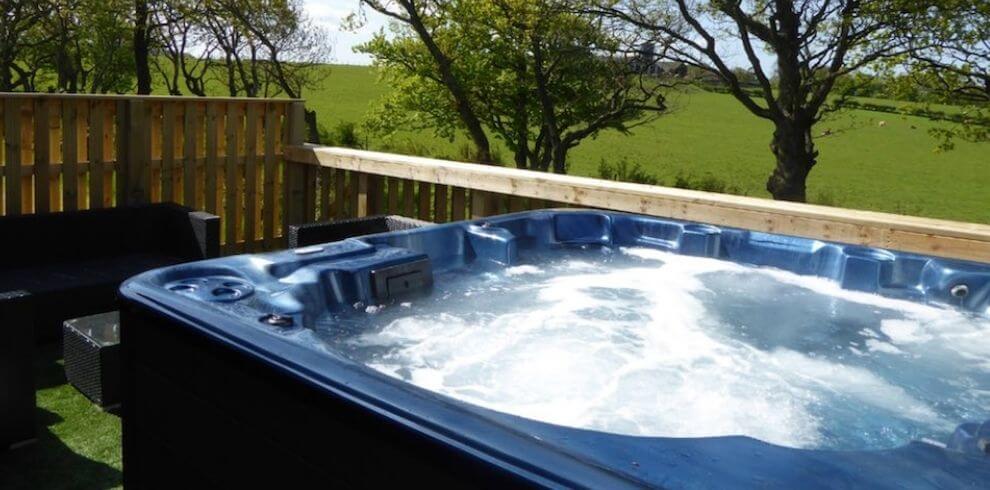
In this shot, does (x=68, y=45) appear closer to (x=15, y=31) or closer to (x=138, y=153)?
(x=15, y=31)

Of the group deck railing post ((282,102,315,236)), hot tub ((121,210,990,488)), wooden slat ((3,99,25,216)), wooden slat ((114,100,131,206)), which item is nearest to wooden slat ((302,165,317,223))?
deck railing post ((282,102,315,236))

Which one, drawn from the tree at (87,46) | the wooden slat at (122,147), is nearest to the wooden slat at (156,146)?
the wooden slat at (122,147)

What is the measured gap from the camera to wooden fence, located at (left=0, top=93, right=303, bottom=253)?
4.10 m

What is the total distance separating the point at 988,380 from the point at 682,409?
1017 millimetres

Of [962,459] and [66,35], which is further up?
[66,35]

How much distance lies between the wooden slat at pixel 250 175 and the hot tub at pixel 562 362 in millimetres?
2217

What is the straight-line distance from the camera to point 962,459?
144cm

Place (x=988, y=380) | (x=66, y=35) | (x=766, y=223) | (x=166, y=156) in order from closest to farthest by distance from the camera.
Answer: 1. (x=988, y=380)
2. (x=766, y=223)
3. (x=166, y=156)
4. (x=66, y=35)

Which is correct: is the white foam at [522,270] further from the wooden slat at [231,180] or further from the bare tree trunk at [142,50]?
the bare tree trunk at [142,50]

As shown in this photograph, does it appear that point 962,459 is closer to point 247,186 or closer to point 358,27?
point 247,186


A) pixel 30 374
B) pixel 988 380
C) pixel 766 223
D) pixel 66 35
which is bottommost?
pixel 30 374

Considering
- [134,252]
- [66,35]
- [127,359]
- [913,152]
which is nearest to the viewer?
[127,359]

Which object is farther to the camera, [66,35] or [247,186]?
[66,35]

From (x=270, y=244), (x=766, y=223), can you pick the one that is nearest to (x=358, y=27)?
(x=270, y=244)
